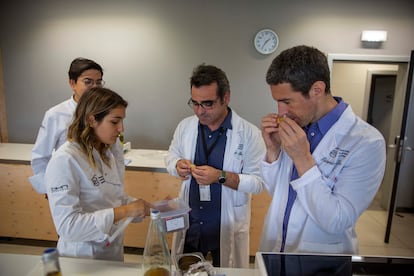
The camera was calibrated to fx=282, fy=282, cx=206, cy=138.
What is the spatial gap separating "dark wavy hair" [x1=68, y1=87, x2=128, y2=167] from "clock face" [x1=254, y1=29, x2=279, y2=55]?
2589 mm

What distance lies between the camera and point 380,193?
4547 mm

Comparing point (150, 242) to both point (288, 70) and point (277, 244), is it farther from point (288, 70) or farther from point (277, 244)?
point (288, 70)

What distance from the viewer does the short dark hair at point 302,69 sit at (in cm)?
100

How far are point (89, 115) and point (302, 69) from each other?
0.92 m

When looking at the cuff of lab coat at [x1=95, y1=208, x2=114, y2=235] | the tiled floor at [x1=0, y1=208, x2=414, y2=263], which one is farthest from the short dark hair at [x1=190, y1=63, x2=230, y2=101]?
the tiled floor at [x1=0, y1=208, x2=414, y2=263]

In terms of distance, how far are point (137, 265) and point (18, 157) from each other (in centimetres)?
236

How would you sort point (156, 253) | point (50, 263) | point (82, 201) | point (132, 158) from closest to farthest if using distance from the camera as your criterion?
point (50, 263) → point (156, 253) → point (82, 201) → point (132, 158)

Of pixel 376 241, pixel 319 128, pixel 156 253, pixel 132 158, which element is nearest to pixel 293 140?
pixel 319 128

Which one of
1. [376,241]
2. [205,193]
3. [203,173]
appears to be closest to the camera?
[203,173]

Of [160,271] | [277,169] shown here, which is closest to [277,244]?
[277,169]

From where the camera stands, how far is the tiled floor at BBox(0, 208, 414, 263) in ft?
9.21

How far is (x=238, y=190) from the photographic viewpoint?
1631mm

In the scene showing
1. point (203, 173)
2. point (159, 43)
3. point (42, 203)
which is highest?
point (159, 43)

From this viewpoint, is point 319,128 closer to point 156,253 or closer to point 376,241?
point 156,253
